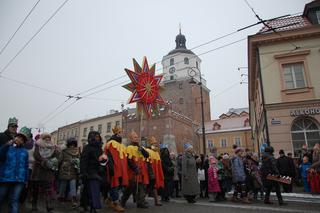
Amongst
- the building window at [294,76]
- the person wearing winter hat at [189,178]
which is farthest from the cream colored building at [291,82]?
A: the person wearing winter hat at [189,178]

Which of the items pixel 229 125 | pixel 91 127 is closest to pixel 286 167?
pixel 229 125

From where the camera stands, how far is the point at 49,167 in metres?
6.73

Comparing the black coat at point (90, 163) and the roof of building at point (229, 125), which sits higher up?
the roof of building at point (229, 125)

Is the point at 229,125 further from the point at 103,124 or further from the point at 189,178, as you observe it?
the point at 189,178

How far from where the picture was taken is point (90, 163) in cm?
612

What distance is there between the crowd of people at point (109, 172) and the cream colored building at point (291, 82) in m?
5.27

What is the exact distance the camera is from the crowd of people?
18.4 ft

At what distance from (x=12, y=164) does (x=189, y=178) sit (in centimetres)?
551

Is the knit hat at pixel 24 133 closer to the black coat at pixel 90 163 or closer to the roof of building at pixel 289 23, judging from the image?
the black coat at pixel 90 163

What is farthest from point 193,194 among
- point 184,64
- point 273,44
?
point 184,64

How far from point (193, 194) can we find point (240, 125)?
158 ft

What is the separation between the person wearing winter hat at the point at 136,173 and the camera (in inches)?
294

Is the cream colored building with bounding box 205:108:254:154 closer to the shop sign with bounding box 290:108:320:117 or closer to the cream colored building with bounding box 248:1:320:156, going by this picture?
the cream colored building with bounding box 248:1:320:156

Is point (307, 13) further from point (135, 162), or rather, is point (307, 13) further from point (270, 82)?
point (135, 162)
